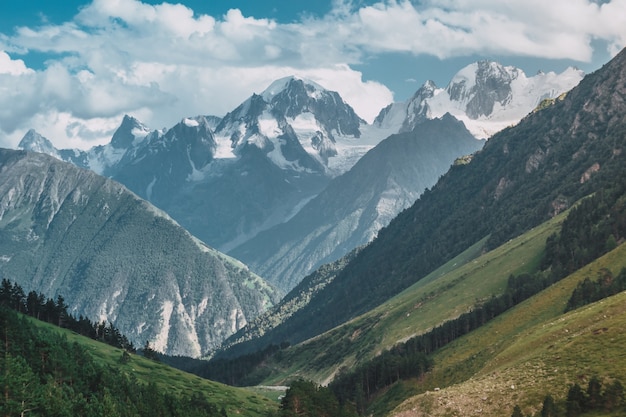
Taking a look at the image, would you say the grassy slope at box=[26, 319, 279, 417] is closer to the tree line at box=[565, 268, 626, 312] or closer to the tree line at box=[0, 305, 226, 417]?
the tree line at box=[0, 305, 226, 417]

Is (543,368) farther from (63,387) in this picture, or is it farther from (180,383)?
(180,383)

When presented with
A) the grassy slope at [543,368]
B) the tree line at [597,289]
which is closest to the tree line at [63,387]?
the grassy slope at [543,368]

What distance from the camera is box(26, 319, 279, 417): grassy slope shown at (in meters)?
158

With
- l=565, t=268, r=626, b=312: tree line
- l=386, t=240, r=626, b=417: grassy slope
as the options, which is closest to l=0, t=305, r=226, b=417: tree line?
l=386, t=240, r=626, b=417: grassy slope

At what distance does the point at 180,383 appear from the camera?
168125mm

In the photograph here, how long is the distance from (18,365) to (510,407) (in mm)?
65467

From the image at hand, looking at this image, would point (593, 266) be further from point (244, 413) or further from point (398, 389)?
point (244, 413)

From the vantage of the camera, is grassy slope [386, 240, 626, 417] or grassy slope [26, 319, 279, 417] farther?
grassy slope [26, 319, 279, 417]

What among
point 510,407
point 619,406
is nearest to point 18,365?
point 510,407

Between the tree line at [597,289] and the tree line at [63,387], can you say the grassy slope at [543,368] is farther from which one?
the tree line at [63,387]

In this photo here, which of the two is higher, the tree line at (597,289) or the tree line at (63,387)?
the tree line at (597,289)

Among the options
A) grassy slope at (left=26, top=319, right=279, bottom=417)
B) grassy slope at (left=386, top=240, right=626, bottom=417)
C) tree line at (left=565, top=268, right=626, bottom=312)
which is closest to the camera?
grassy slope at (left=386, top=240, right=626, bottom=417)

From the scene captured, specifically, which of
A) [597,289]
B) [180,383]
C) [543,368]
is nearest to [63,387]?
[180,383]

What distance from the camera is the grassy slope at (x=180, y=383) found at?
6216 inches
